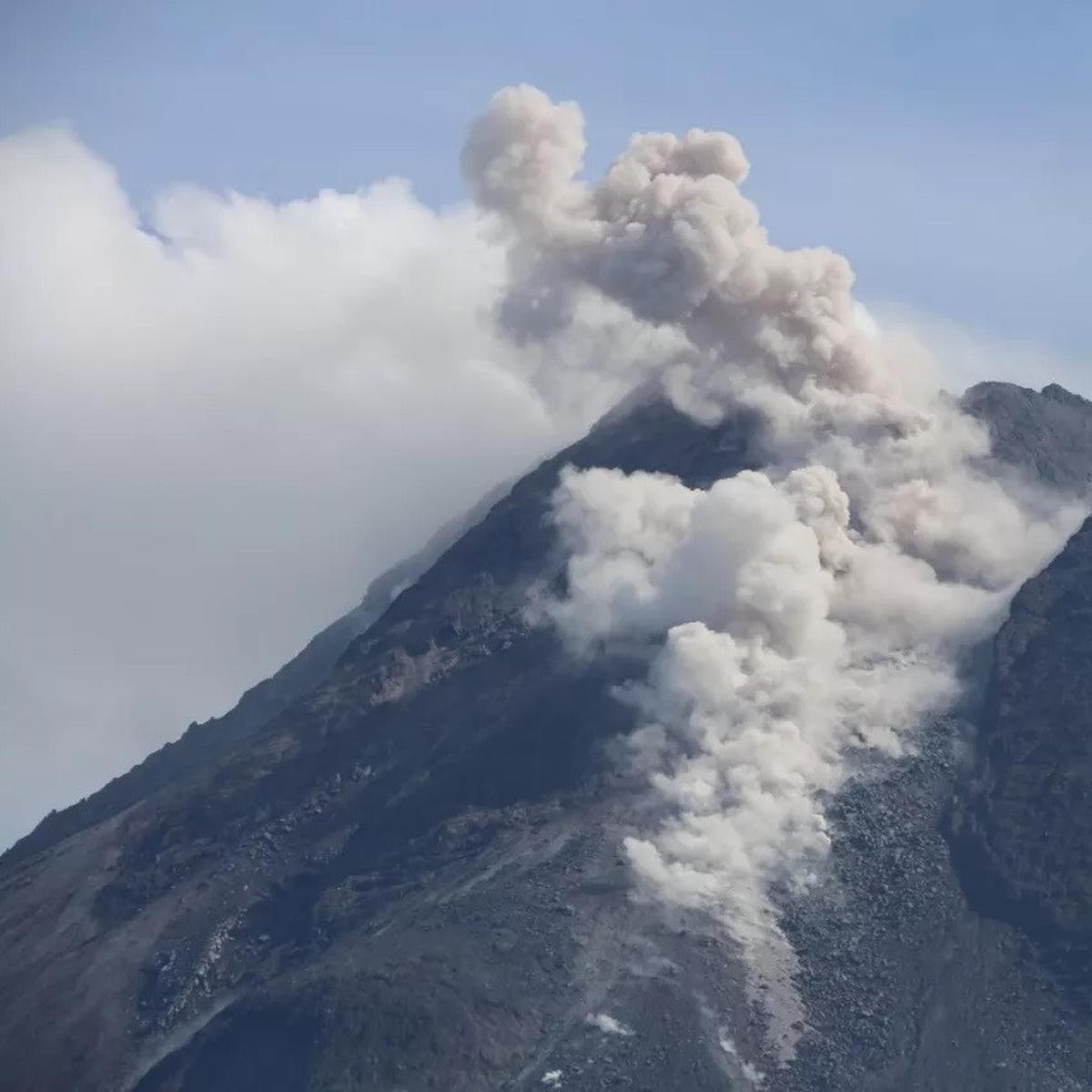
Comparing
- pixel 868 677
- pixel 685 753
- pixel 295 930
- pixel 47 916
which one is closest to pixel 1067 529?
pixel 868 677

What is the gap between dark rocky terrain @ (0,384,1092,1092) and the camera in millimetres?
126000

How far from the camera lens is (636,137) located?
7205 inches

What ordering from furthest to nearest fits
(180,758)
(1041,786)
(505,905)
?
(180,758) < (1041,786) < (505,905)

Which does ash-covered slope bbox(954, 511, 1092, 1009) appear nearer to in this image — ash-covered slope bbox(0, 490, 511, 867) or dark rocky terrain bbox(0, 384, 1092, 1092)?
dark rocky terrain bbox(0, 384, 1092, 1092)

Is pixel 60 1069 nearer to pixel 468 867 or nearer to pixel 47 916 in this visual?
pixel 47 916

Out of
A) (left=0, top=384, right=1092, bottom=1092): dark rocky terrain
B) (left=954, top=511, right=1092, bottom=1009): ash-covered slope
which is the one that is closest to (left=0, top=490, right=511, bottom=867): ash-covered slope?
(left=0, top=384, right=1092, bottom=1092): dark rocky terrain

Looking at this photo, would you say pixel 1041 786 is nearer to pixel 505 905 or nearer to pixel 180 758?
pixel 505 905

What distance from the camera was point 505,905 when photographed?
446 feet

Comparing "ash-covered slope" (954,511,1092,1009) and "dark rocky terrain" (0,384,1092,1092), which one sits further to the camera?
"ash-covered slope" (954,511,1092,1009)

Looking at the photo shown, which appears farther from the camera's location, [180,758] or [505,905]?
[180,758]

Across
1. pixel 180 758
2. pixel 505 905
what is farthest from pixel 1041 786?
pixel 180 758

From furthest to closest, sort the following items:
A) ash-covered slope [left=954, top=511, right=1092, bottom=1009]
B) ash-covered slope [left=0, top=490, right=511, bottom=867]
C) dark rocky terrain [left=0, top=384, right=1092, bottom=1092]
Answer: ash-covered slope [left=0, top=490, right=511, bottom=867] → ash-covered slope [left=954, top=511, right=1092, bottom=1009] → dark rocky terrain [left=0, top=384, right=1092, bottom=1092]

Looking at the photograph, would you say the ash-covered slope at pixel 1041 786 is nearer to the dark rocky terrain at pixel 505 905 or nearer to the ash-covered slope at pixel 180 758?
the dark rocky terrain at pixel 505 905

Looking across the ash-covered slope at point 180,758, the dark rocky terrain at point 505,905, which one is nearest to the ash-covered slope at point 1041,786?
the dark rocky terrain at point 505,905
